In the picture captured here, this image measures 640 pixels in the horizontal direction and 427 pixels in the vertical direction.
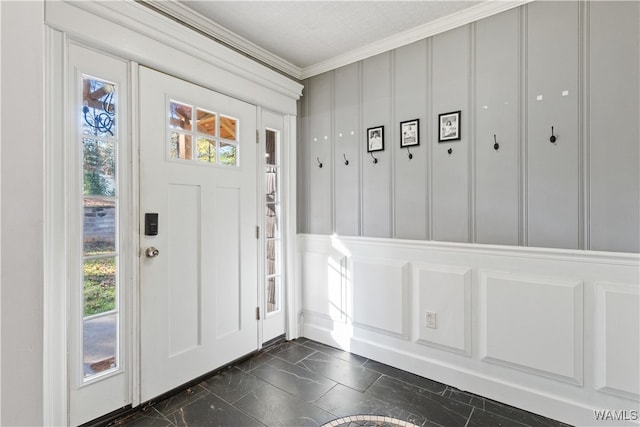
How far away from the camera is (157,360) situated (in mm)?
1855

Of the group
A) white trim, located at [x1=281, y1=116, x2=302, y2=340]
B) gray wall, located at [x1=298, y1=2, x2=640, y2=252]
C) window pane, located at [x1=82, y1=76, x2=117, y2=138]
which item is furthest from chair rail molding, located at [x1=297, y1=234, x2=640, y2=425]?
window pane, located at [x1=82, y1=76, x2=117, y2=138]

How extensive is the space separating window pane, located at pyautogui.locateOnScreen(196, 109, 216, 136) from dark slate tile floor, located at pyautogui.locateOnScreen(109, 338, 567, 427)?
1723 mm

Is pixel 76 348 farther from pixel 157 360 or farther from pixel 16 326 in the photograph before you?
pixel 16 326

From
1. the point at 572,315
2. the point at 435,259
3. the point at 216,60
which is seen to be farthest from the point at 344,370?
the point at 216,60

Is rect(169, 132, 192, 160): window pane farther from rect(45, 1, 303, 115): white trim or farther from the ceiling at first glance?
the ceiling

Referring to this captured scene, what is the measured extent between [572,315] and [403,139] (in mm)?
1479

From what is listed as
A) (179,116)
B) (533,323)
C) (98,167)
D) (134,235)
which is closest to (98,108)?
(98,167)

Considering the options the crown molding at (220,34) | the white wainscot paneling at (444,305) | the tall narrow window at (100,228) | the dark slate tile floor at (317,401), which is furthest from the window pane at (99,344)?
the white wainscot paneling at (444,305)

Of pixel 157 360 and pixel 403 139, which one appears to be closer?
pixel 157 360

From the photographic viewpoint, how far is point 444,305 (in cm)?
211

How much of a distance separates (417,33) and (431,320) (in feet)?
6.68

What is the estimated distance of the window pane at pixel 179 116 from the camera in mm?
1943

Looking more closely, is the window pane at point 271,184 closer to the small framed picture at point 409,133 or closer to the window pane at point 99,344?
the small framed picture at point 409,133

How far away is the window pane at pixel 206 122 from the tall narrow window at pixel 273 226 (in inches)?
20.5
